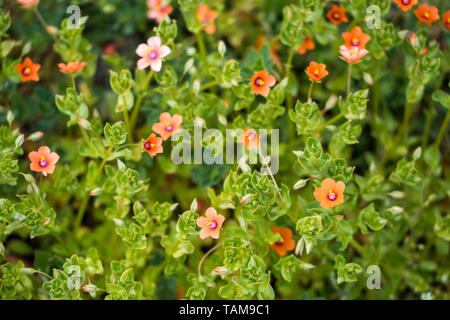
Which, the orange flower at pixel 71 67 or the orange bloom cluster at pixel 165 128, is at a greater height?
the orange flower at pixel 71 67

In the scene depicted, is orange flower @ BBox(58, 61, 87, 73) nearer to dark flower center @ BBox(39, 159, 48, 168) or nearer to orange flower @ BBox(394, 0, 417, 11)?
dark flower center @ BBox(39, 159, 48, 168)

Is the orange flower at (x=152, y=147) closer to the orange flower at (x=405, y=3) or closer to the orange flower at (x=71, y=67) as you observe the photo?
the orange flower at (x=71, y=67)

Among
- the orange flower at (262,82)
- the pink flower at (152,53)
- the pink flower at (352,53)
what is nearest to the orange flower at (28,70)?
the pink flower at (152,53)

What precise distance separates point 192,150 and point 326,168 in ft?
1.95

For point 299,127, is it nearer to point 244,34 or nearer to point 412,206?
point 412,206

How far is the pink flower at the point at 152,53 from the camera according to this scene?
1.70 metres

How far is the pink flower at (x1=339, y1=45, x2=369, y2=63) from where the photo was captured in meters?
1.64

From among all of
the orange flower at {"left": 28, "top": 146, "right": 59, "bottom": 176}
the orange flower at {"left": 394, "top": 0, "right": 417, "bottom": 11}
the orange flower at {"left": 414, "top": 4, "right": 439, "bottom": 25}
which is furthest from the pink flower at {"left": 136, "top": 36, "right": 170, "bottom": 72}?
the orange flower at {"left": 414, "top": 4, "right": 439, "bottom": 25}

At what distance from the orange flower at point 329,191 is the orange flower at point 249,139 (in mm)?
297

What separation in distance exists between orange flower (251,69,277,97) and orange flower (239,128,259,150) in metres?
0.16

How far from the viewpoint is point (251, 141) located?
1688 millimetres

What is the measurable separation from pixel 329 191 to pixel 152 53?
2.63 feet

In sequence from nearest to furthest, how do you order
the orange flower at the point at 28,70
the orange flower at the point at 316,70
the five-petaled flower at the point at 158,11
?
1. the orange flower at the point at 316,70
2. the orange flower at the point at 28,70
3. the five-petaled flower at the point at 158,11
